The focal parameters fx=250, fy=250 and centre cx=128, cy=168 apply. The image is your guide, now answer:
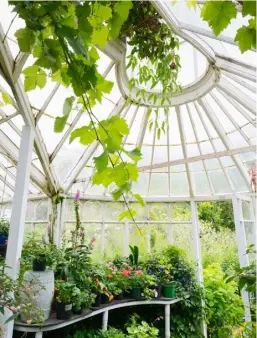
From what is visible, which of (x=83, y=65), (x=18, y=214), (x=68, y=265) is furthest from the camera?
(x=68, y=265)

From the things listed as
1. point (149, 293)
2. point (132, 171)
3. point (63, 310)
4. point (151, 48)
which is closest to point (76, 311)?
point (63, 310)

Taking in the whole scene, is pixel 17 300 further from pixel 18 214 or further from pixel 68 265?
pixel 68 265

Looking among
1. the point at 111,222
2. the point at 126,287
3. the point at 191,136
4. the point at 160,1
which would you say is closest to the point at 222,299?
the point at 126,287

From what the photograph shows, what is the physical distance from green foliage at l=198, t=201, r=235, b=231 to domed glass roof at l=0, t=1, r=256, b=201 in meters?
4.52

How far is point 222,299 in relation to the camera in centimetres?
589

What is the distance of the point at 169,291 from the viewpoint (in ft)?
16.8

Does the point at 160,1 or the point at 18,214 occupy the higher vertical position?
the point at 160,1

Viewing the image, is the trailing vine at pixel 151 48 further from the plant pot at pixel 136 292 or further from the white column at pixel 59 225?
the white column at pixel 59 225

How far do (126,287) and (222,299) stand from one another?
8.98ft

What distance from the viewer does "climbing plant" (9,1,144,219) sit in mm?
446

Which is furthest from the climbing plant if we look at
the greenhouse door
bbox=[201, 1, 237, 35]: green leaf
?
the greenhouse door

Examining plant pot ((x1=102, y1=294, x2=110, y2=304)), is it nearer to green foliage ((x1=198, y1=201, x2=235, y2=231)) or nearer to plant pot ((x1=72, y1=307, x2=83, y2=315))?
plant pot ((x1=72, y1=307, x2=83, y2=315))

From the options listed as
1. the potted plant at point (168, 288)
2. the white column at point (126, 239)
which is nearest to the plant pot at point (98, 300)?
the potted plant at point (168, 288)

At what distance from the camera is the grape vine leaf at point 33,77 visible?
0.59 metres
